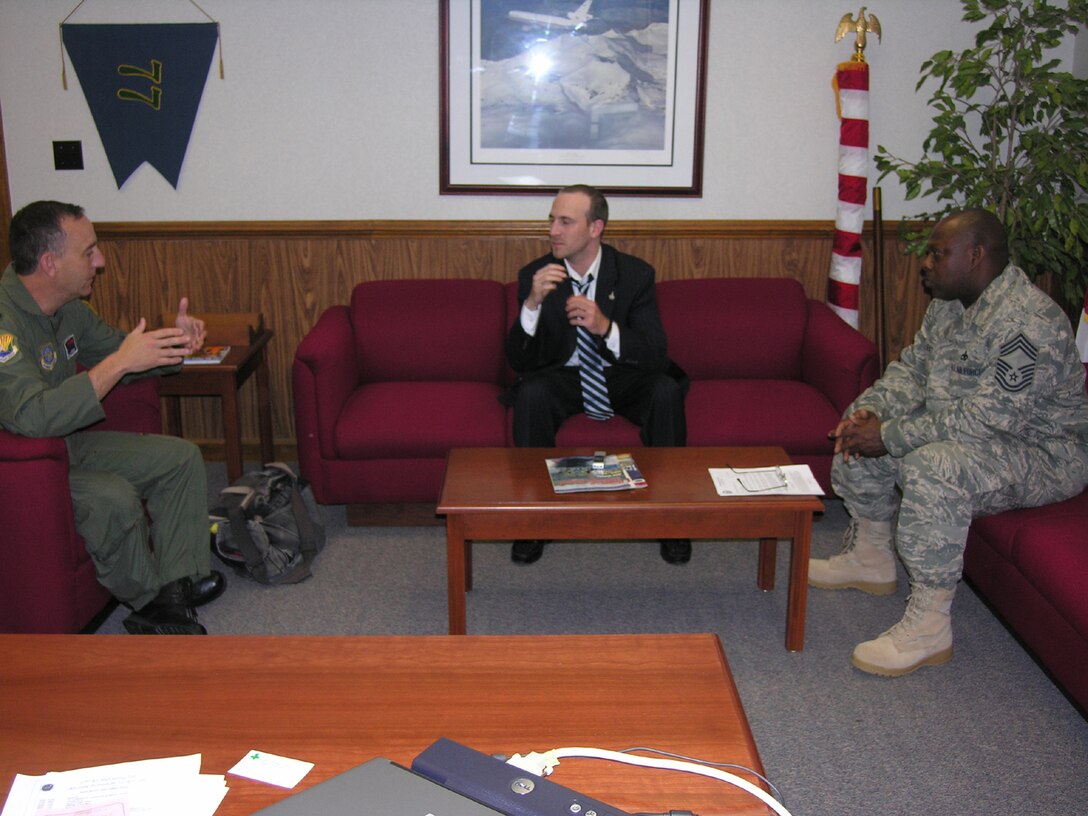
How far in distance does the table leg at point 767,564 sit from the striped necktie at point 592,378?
0.72 meters

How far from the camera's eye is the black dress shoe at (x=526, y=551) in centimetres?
326

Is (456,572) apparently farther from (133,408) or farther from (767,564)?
(133,408)

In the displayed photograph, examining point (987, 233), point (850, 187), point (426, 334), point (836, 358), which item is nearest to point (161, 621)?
point (426, 334)

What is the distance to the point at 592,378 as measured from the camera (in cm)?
345

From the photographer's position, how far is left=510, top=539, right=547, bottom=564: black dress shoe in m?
3.26

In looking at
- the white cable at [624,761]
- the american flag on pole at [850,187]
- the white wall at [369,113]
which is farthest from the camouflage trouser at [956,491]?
the white wall at [369,113]

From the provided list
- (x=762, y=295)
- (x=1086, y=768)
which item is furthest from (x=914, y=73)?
→ (x=1086, y=768)

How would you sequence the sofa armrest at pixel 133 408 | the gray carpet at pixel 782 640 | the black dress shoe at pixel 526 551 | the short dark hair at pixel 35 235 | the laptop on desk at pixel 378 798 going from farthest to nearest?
1. the black dress shoe at pixel 526 551
2. the sofa armrest at pixel 133 408
3. the short dark hair at pixel 35 235
4. the gray carpet at pixel 782 640
5. the laptop on desk at pixel 378 798

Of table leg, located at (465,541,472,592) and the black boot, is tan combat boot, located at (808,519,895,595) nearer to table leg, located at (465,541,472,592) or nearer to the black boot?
table leg, located at (465,541,472,592)

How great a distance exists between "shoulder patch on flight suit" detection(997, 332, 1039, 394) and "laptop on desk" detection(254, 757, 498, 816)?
1.96 meters

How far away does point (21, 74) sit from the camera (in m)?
3.98

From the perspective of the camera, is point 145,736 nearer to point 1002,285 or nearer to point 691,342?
point 1002,285

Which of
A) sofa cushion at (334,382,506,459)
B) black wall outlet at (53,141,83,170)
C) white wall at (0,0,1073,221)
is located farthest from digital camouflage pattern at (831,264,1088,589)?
black wall outlet at (53,141,83,170)

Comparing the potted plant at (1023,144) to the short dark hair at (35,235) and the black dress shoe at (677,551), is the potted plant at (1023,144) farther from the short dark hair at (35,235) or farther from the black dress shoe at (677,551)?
the short dark hair at (35,235)
